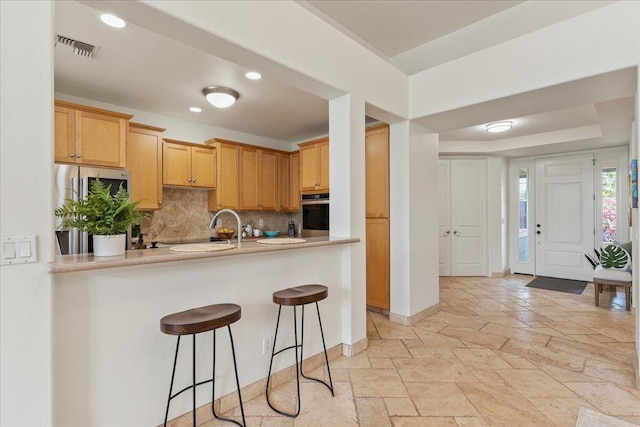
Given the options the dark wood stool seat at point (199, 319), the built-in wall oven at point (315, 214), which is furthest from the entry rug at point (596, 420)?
the built-in wall oven at point (315, 214)

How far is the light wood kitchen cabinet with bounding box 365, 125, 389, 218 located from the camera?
3820 mm

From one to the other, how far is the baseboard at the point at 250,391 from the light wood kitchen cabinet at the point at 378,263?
3.87ft

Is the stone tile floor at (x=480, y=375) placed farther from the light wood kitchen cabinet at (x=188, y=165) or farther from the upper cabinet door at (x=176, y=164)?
the upper cabinet door at (x=176, y=164)

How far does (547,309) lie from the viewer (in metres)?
4.22

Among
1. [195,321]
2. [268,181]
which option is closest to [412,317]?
[195,321]

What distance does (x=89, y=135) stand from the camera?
350 cm

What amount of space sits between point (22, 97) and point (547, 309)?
17.8 ft

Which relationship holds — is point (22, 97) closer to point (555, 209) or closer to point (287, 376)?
point (287, 376)

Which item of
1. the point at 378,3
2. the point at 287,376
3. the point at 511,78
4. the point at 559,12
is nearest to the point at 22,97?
the point at 287,376

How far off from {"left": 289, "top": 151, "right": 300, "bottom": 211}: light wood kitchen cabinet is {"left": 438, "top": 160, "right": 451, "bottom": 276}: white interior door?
117 inches

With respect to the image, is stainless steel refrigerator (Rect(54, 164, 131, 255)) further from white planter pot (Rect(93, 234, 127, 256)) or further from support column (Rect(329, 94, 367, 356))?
support column (Rect(329, 94, 367, 356))

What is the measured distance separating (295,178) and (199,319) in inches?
164

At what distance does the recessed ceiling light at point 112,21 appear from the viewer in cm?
224

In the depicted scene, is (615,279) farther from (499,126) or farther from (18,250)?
(18,250)
